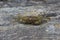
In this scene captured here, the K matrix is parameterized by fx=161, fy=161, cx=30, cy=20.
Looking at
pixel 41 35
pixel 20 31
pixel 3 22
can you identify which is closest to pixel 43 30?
pixel 41 35

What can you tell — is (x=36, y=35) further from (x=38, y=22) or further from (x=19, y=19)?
(x=19, y=19)

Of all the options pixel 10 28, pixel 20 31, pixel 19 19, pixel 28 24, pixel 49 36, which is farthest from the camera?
pixel 19 19

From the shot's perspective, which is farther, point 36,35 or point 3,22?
point 3,22

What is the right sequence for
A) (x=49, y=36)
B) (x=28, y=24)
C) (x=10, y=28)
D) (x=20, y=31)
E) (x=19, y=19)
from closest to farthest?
(x=49, y=36) → (x=20, y=31) → (x=10, y=28) → (x=28, y=24) → (x=19, y=19)

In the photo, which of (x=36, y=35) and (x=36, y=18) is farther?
(x=36, y=18)

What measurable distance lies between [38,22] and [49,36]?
479 millimetres

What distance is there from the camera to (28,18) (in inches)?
87.4

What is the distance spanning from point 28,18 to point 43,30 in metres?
0.36

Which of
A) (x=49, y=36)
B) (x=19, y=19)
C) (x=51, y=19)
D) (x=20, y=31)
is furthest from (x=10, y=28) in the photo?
(x=51, y=19)

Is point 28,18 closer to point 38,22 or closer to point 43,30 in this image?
point 38,22

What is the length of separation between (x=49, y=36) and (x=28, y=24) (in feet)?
1.67

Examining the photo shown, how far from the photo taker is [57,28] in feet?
6.64

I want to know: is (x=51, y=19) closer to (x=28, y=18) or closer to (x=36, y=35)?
(x=28, y=18)

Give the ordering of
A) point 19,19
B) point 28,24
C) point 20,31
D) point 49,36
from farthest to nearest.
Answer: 1. point 19,19
2. point 28,24
3. point 20,31
4. point 49,36
